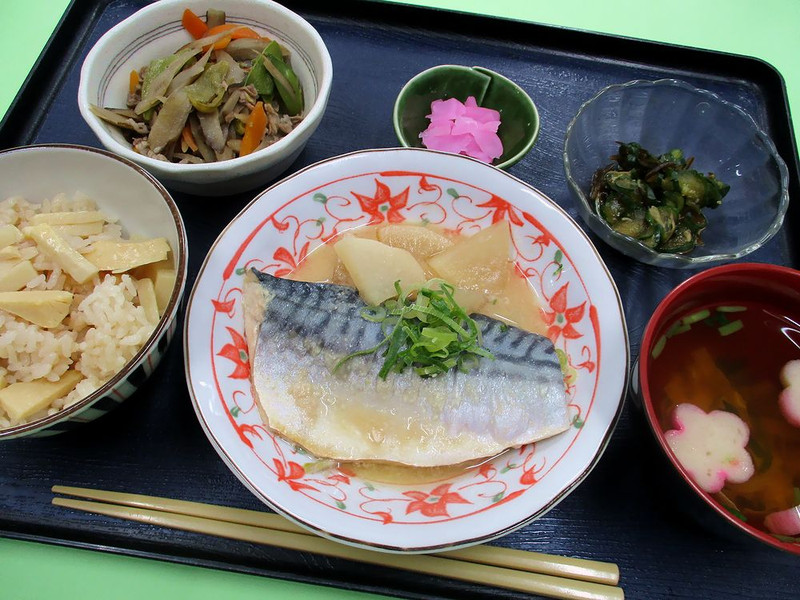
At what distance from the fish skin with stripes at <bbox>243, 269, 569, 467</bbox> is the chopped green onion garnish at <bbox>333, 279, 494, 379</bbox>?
22 millimetres

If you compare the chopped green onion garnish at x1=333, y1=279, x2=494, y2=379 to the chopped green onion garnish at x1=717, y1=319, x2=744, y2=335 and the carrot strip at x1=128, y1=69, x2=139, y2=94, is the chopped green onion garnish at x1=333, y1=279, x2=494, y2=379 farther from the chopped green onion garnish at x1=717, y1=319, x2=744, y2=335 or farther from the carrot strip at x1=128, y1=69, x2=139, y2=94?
the carrot strip at x1=128, y1=69, x2=139, y2=94

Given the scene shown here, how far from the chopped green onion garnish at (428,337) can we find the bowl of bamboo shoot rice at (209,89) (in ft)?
2.28

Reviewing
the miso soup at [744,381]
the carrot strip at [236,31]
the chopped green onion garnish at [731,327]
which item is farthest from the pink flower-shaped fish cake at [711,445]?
the carrot strip at [236,31]

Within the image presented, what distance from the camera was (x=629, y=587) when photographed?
5.06 ft

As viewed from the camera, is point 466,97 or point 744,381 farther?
point 466,97

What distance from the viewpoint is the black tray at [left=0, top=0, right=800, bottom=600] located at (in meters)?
1.54

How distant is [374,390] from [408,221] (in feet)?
2.23

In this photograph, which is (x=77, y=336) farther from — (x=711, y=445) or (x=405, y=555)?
(x=711, y=445)

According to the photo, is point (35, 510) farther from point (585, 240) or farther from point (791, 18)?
point (791, 18)

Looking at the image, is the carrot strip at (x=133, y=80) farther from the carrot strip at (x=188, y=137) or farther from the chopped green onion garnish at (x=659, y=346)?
the chopped green onion garnish at (x=659, y=346)

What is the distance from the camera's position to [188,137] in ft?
6.34

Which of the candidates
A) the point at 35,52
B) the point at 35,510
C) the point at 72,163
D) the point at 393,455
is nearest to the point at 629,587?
the point at 393,455

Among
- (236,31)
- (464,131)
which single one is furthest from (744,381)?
(236,31)

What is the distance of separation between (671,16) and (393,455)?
8.81 ft
